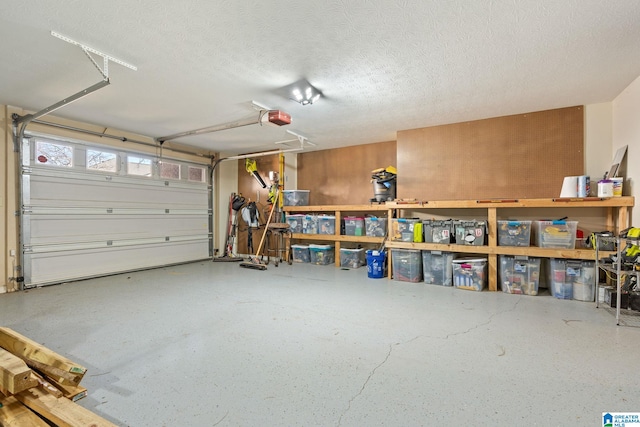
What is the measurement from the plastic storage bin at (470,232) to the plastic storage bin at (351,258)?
1.88m

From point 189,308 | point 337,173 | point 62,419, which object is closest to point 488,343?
point 62,419

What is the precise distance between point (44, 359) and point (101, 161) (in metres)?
4.18

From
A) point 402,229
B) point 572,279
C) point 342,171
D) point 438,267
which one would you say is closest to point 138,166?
point 342,171

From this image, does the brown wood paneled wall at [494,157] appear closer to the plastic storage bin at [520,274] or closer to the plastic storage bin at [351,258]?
the plastic storage bin at [520,274]

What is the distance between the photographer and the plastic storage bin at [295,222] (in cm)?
620

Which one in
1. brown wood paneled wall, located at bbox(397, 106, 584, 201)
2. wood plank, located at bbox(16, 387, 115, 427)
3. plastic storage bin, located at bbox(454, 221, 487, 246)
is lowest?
wood plank, located at bbox(16, 387, 115, 427)

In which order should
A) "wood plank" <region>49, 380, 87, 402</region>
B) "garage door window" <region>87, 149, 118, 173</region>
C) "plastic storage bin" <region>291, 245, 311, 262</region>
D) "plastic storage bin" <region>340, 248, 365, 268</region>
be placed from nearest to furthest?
"wood plank" <region>49, 380, 87, 402</region> → "garage door window" <region>87, 149, 118, 173</region> → "plastic storage bin" <region>340, 248, 365, 268</region> → "plastic storage bin" <region>291, 245, 311, 262</region>

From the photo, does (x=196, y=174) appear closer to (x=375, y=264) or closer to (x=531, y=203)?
(x=375, y=264)

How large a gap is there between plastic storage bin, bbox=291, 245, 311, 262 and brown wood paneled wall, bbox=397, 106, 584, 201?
7.53ft

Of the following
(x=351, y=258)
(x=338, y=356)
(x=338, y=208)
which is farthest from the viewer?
(x=338, y=208)

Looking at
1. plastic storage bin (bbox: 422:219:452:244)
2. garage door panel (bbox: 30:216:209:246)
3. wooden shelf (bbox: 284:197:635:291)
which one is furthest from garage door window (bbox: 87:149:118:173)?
plastic storage bin (bbox: 422:219:452:244)

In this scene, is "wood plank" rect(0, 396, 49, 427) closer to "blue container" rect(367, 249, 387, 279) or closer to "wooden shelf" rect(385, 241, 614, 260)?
"blue container" rect(367, 249, 387, 279)

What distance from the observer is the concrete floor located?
60.0 inches

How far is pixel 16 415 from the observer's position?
1358 millimetres
